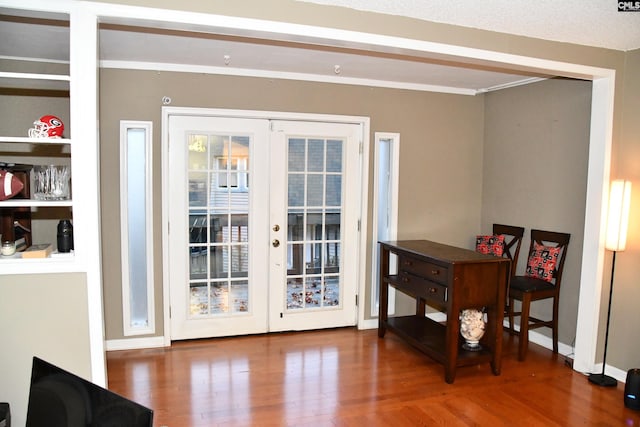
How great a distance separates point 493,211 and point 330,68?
224 centimetres

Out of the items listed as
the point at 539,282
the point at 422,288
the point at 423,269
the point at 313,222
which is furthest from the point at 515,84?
the point at 313,222

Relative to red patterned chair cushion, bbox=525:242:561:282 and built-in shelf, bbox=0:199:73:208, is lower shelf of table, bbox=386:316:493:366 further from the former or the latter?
built-in shelf, bbox=0:199:73:208

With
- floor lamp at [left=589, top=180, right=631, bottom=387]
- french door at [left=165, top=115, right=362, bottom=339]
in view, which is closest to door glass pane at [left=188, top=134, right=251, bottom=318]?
french door at [left=165, top=115, right=362, bottom=339]

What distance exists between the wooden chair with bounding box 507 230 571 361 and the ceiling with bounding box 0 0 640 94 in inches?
58.4

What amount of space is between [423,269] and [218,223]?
6.03 feet

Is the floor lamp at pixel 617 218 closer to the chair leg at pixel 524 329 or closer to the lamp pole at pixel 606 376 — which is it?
the lamp pole at pixel 606 376

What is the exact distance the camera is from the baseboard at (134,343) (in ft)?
13.1

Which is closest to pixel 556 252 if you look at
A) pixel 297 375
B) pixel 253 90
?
pixel 297 375

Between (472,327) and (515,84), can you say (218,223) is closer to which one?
(472,327)

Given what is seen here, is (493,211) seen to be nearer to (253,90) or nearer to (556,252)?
(556,252)

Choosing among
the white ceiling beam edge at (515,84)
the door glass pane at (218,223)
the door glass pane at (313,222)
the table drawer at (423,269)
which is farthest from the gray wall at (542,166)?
the door glass pane at (218,223)

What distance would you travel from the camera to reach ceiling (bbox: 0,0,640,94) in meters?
2.64

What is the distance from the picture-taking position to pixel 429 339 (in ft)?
12.5

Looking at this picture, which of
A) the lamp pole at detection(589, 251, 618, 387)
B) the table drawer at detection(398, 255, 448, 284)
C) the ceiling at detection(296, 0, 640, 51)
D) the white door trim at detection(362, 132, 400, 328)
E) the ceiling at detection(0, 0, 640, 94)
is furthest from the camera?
the white door trim at detection(362, 132, 400, 328)
